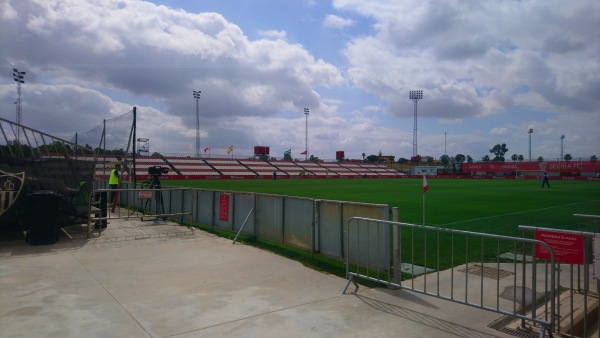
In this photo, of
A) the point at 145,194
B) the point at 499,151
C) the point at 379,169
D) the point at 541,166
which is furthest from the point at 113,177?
the point at 499,151

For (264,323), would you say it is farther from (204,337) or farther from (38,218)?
(38,218)

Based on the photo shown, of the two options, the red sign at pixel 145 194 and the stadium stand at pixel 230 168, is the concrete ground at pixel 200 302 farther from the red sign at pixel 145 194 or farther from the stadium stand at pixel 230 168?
the stadium stand at pixel 230 168

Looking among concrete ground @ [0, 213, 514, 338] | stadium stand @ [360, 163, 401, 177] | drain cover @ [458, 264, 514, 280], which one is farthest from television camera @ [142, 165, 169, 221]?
stadium stand @ [360, 163, 401, 177]

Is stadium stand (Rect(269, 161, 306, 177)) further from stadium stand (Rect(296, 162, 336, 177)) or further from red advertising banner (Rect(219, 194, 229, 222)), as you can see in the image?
red advertising banner (Rect(219, 194, 229, 222))

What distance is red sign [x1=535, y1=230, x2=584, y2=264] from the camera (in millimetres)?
4719

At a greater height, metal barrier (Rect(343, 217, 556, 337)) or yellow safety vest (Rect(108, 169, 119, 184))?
yellow safety vest (Rect(108, 169, 119, 184))

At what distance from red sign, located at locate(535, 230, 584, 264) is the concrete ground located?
1.11m

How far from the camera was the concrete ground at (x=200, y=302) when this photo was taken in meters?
4.55

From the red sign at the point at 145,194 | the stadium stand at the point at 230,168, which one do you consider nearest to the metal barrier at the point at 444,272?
the red sign at the point at 145,194

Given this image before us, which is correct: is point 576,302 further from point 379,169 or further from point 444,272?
point 379,169

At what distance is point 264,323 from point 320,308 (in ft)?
2.84

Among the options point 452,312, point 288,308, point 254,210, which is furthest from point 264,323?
point 254,210

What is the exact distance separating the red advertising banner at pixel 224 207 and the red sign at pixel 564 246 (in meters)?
8.04

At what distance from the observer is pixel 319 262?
7844mm
